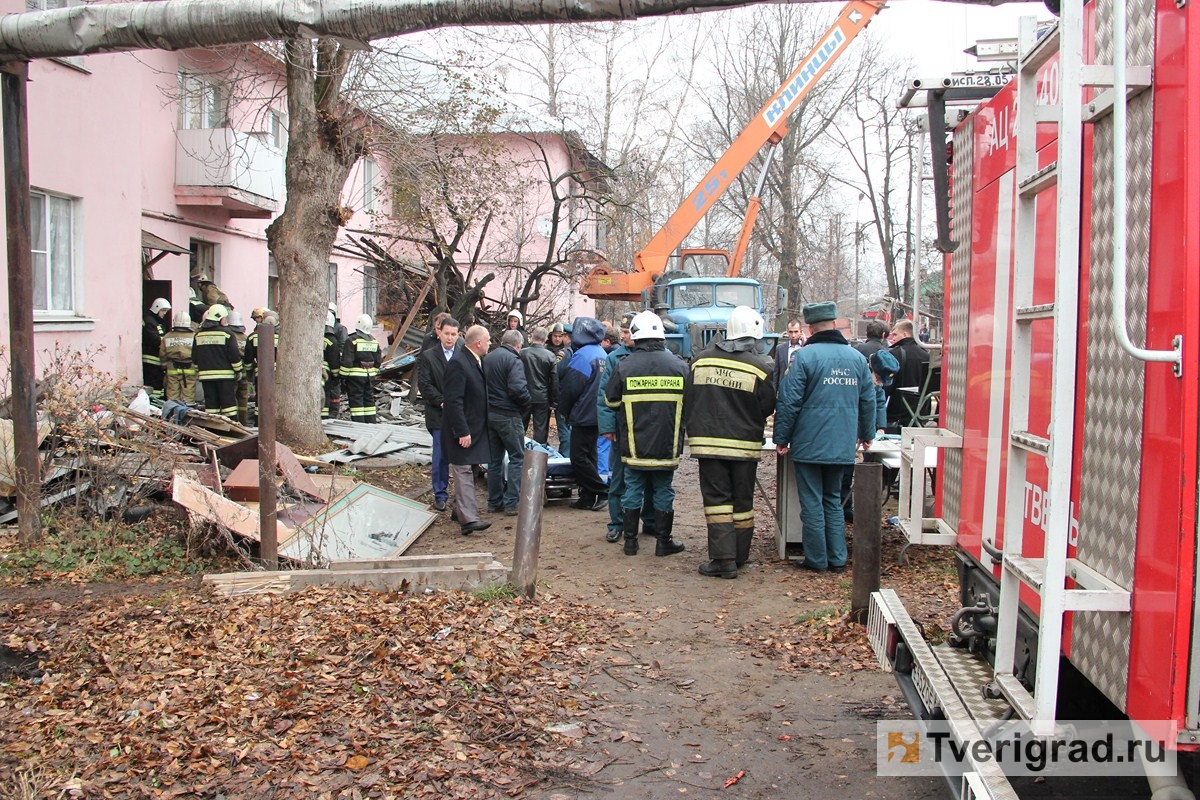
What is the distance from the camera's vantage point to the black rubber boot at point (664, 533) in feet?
26.1

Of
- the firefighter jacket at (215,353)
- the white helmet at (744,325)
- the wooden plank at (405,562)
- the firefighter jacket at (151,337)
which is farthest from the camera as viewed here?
the firefighter jacket at (151,337)

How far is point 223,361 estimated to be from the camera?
13.4 m

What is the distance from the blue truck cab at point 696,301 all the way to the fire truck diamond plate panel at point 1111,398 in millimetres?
16470

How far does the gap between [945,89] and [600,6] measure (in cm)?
198

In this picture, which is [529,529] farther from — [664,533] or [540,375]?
[540,375]

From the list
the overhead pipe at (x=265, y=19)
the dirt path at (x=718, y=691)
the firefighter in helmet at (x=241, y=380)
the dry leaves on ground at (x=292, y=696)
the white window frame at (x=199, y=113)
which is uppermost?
the white window frame at (x=199, y=113)

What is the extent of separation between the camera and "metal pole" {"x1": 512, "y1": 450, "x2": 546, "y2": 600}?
6.15 metres

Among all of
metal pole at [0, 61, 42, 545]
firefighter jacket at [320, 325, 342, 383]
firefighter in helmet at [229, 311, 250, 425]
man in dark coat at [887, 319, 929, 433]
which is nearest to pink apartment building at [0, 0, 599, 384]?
firefighter in helmet at [229, 311, 250, 425]

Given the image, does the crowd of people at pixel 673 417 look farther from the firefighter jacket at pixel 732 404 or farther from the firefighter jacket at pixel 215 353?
the firefighter jacket at pixel 215 353

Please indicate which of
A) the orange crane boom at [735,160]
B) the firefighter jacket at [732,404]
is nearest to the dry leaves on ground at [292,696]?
the firefighter jacket at [732,404]

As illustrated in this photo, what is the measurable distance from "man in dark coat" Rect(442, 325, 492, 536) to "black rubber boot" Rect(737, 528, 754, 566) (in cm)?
258

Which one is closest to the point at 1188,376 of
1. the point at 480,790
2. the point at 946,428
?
the point at 946,428

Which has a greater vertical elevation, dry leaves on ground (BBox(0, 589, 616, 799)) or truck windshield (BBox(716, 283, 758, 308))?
truck windshield (BBox(716, 283, 758, 308))

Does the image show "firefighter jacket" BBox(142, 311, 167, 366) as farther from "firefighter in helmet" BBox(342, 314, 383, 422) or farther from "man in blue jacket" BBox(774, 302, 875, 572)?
"man in blue jacket" BBox(774, 302, 875, 572)
